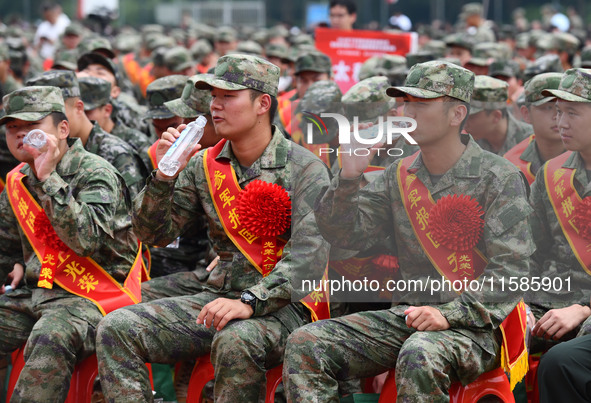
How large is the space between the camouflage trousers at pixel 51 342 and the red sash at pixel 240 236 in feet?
2.91

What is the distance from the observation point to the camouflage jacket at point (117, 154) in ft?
18.7

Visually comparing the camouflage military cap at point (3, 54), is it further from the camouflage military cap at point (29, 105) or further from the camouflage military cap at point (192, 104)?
the camouflage military cap at point (29, 105)

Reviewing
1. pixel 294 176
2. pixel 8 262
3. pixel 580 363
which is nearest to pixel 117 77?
pixel 8 262

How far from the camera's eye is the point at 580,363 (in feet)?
13.0

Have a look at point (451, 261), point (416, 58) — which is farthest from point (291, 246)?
point (416, 58)

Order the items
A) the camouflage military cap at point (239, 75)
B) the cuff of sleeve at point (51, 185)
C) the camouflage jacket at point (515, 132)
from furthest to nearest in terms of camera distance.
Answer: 1. the camouflage jacket at point (515, 132)
2. the camouflage military cap at point (239, 75)
3. the cuff of sleeve at point (51, 185)

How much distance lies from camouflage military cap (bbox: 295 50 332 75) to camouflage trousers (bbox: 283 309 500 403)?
4.96 metres

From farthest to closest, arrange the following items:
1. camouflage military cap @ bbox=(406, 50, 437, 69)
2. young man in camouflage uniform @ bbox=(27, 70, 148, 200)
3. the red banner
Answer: the red banner
camouflage military cap @ bbox=(406, 50, 437, 69)
young man in camouflage uniform @ bbox=(27, 70, 148, 200)

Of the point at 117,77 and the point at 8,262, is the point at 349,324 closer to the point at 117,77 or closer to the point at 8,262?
the point at 8,262

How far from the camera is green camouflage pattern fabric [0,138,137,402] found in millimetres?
4469

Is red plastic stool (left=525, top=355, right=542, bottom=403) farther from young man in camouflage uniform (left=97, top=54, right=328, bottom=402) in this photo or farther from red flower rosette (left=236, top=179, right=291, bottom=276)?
red flower rosette (left=236, top=179, right=291, bottom=276)

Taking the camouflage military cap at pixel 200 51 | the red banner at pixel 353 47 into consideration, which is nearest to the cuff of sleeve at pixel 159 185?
the red banner at pixel 353 47

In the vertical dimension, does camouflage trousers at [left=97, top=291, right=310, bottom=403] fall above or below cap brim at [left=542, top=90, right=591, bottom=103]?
below

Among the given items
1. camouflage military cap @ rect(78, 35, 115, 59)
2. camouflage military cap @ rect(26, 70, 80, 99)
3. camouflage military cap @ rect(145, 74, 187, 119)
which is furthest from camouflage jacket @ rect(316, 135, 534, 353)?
camouflage military cap @ rect(78, 35, 115, 59)
